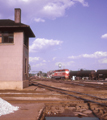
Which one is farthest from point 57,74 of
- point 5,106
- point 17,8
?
point 5,106

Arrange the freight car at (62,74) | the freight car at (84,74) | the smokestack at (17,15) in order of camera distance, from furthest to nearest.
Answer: the freight car at (62,74) → the freight car at (84,74) → the smokestack at (17,15)

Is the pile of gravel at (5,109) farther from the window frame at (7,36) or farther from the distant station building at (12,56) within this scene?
the window frame at (7,36)

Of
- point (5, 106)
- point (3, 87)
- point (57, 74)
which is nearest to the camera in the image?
point (5, 106)

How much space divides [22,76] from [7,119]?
34.5ft

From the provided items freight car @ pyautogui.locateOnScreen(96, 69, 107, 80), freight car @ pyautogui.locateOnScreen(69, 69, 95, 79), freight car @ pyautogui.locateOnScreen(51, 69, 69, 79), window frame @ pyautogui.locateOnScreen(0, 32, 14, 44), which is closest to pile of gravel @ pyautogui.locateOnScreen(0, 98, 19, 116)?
window frame @ pyautogui.locateOnScreen(0, 32, 14, 44)

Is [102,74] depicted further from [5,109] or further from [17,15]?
[5,109]

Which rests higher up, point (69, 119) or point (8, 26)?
point (8, 26)

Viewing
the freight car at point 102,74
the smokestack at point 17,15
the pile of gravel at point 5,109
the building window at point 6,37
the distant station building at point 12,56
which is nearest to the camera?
the pile of gravel at point 5,109

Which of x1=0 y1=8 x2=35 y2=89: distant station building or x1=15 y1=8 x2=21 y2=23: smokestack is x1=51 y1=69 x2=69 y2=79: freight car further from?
x1=0 y1=8 x2=35 y2=89: distant station building

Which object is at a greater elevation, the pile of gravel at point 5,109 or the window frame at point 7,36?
the window frame at point 7,36

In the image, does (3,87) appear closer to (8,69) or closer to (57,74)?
(8,69)

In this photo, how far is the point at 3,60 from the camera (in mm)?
15781

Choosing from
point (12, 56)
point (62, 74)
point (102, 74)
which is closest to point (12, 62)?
point (12, 56)

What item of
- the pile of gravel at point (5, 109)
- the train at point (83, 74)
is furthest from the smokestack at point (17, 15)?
the train at point (83, 74)
